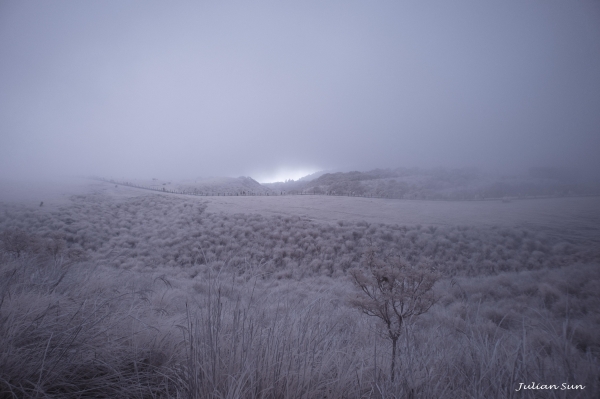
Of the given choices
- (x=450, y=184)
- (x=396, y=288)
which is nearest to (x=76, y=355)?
(x=396, y=288)

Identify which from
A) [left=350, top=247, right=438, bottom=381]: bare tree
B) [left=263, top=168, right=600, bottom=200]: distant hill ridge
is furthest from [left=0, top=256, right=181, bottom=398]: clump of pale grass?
[left=263, top=168, right=600, bottom=200]: distant hill ridge

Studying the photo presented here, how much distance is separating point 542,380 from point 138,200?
85.3 feet

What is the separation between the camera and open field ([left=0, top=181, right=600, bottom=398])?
1.87 meters

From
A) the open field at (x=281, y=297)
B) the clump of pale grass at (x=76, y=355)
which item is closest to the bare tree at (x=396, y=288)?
the open field at (x=281, y=297)

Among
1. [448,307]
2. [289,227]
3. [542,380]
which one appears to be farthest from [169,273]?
[542,380]

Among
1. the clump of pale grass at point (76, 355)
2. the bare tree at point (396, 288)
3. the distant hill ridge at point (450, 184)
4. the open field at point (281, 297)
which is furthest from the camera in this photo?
the distant hill ridge at point (450, 184)

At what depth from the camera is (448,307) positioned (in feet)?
23.6

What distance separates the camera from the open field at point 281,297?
1870 millimetres

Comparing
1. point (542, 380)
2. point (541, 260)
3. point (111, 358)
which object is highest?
point (111, 358)

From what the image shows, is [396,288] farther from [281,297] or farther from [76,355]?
[76,355]

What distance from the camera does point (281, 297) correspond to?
5574 millimetres

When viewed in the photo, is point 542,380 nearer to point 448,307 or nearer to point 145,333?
point 145,333

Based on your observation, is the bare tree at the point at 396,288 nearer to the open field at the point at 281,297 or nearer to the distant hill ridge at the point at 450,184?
the open field at the point at 281,297

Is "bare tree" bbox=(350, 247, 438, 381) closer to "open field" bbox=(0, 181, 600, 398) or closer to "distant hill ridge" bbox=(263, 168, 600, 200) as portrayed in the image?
"open field" bbox=(0, 181, 600, 398)
